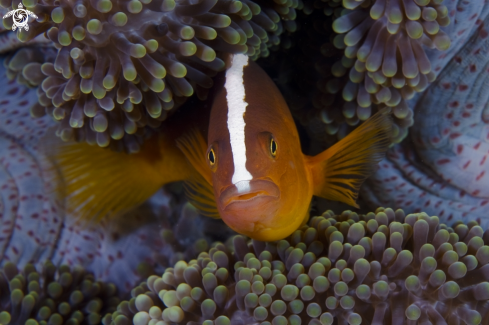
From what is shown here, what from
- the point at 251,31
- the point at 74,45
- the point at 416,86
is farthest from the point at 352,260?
the point at 74,45

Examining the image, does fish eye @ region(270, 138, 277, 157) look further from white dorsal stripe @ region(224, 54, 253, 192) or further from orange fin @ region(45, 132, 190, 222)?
orange fin @ region(45, 132, 190, 222)

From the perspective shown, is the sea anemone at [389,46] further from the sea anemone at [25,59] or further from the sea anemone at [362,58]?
the sea anemone at [25,59]

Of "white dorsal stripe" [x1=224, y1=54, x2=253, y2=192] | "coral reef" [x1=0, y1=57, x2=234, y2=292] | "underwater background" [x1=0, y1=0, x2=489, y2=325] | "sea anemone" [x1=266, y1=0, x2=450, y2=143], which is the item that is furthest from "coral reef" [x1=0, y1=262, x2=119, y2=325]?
"sea anemone" [x1=266, y1=0, x2=450, y2=143]

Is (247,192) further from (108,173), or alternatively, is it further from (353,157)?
(108,173)

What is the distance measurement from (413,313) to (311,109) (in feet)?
2.86

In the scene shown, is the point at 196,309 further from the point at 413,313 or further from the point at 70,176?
the point at 70,176

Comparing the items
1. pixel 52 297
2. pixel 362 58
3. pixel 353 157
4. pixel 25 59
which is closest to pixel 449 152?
pixel 353 157

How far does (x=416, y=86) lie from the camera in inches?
51.4

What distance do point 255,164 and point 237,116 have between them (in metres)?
0.19

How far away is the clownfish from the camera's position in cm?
104

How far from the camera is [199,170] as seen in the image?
1.37 meters

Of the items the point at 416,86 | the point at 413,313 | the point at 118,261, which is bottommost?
the point at 118,261

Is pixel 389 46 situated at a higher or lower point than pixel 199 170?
higher

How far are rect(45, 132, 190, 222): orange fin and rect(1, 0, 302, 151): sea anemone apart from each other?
0.21m
